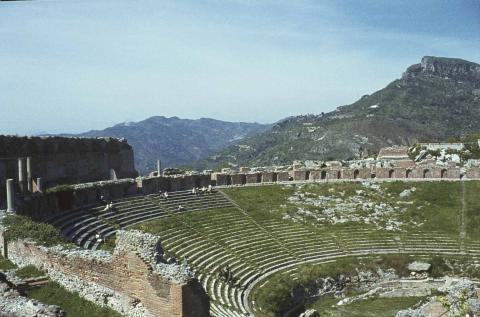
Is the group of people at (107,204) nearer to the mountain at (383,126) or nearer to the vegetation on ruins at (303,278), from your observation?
the vegetation on ruins at (303,278)

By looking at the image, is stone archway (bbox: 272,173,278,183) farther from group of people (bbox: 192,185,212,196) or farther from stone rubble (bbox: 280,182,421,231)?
group of people (bbox: 192,185,212,196)

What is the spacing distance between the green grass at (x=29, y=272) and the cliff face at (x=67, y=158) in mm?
15816

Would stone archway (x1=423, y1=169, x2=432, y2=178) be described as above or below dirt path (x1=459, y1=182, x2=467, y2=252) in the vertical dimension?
above

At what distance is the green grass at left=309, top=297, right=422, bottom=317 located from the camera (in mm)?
23234

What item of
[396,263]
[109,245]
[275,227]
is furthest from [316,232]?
[109,245]

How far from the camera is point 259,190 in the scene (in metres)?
39.2

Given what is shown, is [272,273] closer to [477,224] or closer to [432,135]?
[477,224]

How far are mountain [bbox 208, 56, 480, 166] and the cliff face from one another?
62460 mm

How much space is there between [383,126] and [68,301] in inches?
5202

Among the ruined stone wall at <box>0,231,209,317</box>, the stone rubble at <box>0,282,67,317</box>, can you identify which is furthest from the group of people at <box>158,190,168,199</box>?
the stone rubble at <box>0,282,67,317</box>

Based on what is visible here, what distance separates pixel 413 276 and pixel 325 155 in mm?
98402

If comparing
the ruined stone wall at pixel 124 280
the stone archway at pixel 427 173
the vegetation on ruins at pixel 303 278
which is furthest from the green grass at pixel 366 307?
the stone archway at pixel 427 173

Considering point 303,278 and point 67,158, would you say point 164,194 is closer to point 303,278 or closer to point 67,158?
point 67,158

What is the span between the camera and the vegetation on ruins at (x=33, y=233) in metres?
16.4
